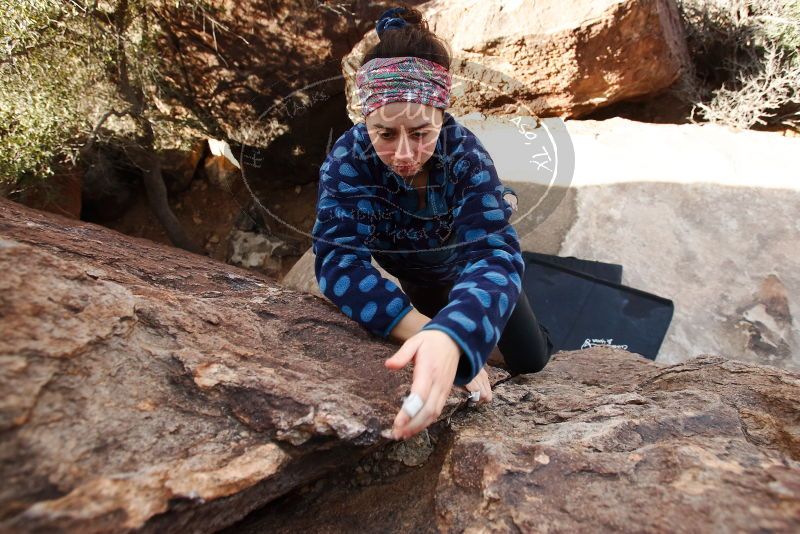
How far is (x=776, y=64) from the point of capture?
14.7ft

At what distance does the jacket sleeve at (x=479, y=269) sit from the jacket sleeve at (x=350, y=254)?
0.78 ft

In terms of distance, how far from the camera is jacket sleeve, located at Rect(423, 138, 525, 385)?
1097mm

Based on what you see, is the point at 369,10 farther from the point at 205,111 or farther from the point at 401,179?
the point at 401,179

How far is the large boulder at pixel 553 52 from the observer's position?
11.7ft

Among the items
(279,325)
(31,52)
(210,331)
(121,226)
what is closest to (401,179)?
(279,325)

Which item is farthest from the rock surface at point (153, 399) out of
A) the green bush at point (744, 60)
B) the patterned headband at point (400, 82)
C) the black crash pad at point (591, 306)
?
the green bush at point (744, 60)

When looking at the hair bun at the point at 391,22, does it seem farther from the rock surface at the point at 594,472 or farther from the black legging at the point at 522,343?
the rock surface at the point at 594,472

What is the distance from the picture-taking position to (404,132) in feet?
4.48

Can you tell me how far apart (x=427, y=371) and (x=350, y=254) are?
57 centimetres

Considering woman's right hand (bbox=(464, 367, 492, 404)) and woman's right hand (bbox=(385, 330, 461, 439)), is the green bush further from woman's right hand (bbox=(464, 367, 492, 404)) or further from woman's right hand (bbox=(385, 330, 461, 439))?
woman's right hand (bbox=(385, 330, 461, 439))

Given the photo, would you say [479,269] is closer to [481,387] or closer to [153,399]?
[481,387]

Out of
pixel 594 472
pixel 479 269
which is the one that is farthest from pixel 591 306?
pixel 594 472

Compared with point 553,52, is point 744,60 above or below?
above

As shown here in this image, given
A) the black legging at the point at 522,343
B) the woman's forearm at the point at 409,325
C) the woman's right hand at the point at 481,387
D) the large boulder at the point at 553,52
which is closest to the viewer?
the woman's right hand at the point at 481,387
